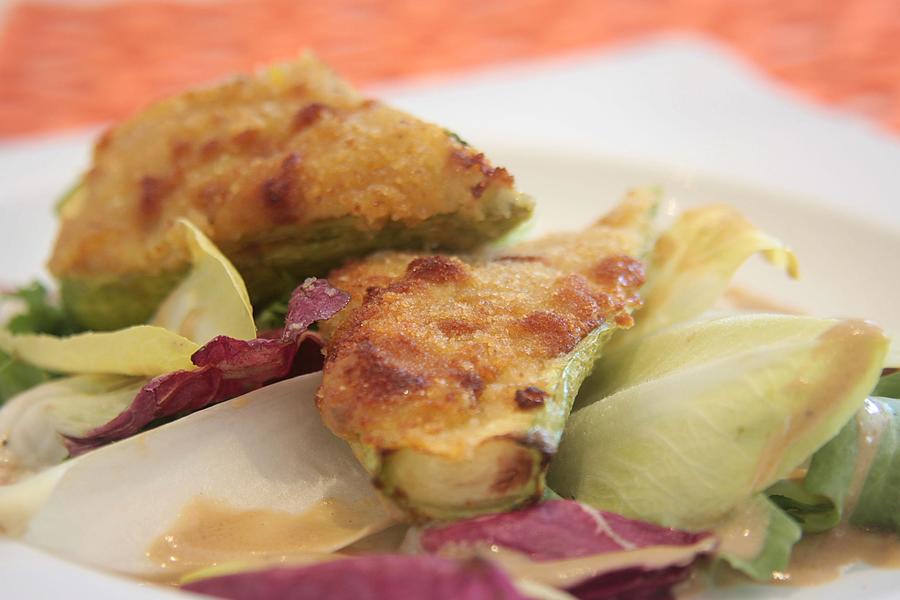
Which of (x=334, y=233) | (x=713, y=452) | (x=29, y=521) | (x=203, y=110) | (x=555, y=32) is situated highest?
(x=555, y=32)

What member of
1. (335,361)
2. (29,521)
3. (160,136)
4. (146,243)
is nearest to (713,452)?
(335,361)

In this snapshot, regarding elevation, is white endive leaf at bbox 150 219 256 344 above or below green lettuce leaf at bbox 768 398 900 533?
above

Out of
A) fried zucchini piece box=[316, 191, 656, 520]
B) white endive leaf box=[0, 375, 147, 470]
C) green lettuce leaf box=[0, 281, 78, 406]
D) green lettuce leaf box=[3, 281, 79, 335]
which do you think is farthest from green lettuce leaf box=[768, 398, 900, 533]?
green lettuce leaf box=[3, 281, 79, 335]

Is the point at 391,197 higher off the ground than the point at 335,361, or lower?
higher

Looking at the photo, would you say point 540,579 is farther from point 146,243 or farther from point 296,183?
point 146,243

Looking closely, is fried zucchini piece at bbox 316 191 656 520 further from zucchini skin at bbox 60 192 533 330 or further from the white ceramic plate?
the white ceramic plate

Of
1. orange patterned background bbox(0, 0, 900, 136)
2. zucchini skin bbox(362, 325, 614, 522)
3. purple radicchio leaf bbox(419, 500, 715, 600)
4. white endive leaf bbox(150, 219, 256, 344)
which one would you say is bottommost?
purple radicchio leaf bbox(419, 500, 715, 600)

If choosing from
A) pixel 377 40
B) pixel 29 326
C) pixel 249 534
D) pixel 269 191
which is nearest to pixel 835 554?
pixel 249 534
